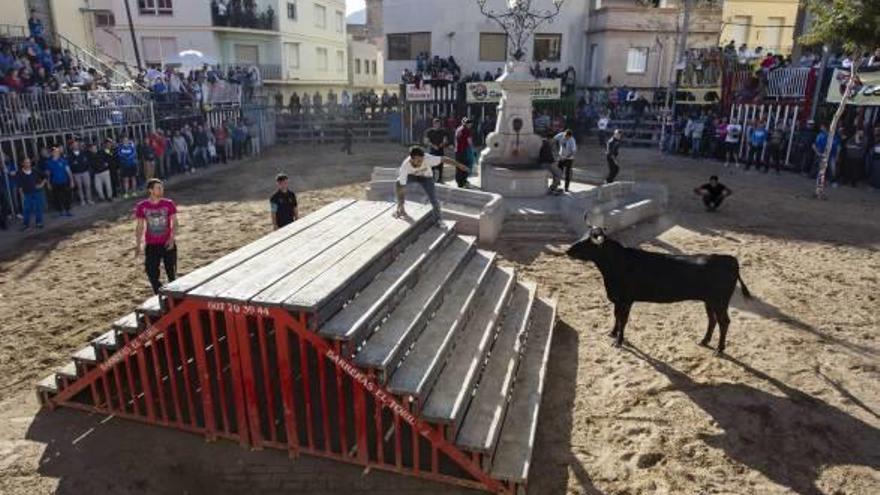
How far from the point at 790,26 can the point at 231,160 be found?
3244 cm

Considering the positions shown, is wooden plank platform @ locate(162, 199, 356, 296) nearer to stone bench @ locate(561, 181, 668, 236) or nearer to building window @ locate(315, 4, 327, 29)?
stone bench @ locate(561, 181, 668, 236)

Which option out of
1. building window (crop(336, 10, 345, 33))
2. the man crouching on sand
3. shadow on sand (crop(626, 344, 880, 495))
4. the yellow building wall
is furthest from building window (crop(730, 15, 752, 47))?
shadow on sand (crop(626, 344, 880, 495))

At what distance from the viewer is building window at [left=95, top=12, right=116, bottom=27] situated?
36500 mm

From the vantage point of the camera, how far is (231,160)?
25766 mm

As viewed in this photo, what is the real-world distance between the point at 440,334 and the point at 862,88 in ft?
63.8

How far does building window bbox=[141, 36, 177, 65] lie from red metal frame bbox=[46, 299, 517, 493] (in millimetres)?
35219

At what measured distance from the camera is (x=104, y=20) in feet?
121

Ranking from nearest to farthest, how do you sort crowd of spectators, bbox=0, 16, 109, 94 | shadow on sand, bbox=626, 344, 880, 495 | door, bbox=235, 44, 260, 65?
1. shadow on sand, bbox=626, 344, 880, 495
2. crowd of spectators, bbox=0, 16, 109, 94
3. door, bbox=235, 44, 260, 65

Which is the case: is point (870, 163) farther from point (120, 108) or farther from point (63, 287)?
point (120, 108)

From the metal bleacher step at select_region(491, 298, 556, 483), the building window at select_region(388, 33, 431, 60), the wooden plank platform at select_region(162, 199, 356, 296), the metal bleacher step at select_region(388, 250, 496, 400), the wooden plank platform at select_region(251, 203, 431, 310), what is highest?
the building window at select_region(388, 33, 431, 60)

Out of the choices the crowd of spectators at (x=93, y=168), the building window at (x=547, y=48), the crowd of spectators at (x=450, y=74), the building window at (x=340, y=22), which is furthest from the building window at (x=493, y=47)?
the building window at (x=340, y=22)

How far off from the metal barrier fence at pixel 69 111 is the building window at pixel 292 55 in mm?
21947

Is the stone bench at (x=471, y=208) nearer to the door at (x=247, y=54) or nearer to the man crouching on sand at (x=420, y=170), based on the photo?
the man crouching on sand at (x=420, y=170)

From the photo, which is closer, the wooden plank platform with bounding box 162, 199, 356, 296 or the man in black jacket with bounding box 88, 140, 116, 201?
the wooden plank platform with bounding box 162, 199, 356, 296
